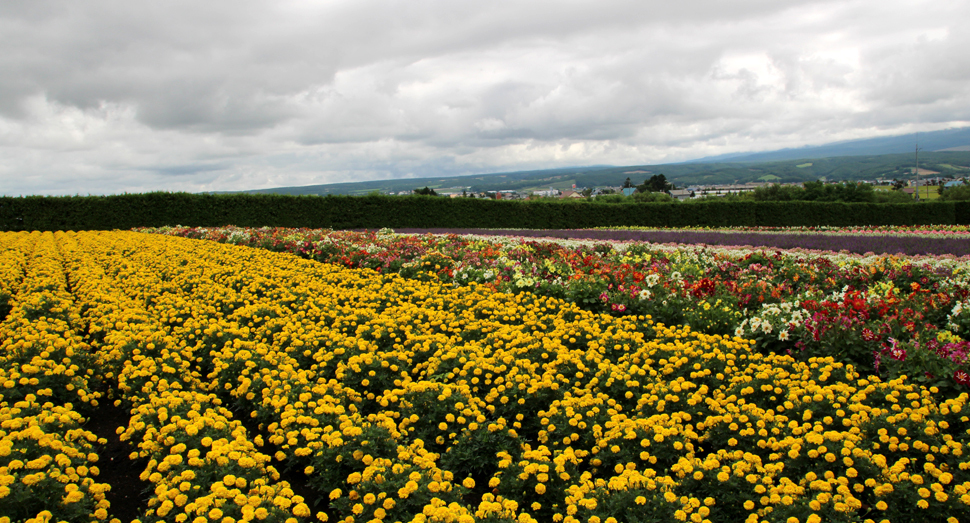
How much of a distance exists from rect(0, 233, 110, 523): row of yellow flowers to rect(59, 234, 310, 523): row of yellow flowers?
0.88ft

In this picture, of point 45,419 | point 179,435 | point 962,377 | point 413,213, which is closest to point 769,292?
point 962,377

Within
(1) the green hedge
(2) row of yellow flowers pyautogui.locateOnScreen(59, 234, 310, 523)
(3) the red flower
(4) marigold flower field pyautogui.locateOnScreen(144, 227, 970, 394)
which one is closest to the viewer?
(2) row of yellow flowers pyautogui.locateOnScreen(59, 234, 310, 523)

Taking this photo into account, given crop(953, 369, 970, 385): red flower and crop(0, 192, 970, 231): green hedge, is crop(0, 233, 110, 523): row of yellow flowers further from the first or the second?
crop(0, 192, 970, 231): green hedge

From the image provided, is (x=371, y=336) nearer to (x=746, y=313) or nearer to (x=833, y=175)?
(x=746, y=313)

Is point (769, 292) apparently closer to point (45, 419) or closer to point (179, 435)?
point (179, 435)

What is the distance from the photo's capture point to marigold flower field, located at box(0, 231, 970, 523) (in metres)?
2.87

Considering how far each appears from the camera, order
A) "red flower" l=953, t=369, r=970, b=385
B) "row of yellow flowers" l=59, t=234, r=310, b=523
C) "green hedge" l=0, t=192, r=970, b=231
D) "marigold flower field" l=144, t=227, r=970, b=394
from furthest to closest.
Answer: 1. "green hedge" l=0, t=192, r=970, b=231
2. "marigold flower field" l=144, t=227, r=970, b=394
3. "red flower" l=953, t=369, r=970, b=385
4. "row of yellow flowers" l=59, t=234, r=310, b=523

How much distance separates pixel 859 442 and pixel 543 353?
246cm

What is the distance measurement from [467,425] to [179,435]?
6.21 ft

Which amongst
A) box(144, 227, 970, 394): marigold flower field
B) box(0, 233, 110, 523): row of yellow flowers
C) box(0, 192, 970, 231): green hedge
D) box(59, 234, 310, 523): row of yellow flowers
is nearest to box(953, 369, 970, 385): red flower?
box(144, 227, 970, 394): marigold flower field

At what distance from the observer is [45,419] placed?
3652mm

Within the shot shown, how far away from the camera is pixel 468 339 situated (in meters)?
5.84

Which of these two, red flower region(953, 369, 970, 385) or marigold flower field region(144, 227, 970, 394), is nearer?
red flower region(953, 369, 970, 385)

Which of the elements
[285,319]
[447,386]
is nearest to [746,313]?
[447,386]
